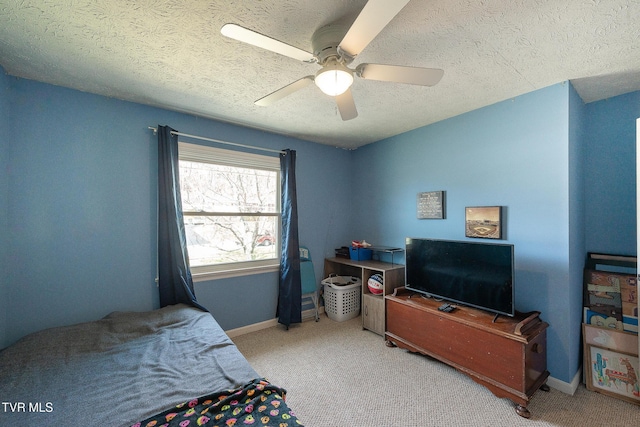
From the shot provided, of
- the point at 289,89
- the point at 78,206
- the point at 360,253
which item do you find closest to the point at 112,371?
the point at 78,206

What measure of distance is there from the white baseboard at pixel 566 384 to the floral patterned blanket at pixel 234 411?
2.22 meters

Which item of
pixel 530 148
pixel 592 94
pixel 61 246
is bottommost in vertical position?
pixel 61 246

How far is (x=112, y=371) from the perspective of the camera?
4.76ft

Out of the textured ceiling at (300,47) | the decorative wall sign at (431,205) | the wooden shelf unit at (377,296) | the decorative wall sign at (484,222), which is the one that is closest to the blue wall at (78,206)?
the textured ceiling at (300,47)

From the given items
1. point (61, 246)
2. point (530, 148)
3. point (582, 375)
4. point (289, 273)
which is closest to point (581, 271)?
point (582, 375)

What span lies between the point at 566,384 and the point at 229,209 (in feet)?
11.1

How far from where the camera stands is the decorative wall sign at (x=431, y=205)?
9.11ft

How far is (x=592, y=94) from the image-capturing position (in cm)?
211

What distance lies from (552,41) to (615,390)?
8.27ft

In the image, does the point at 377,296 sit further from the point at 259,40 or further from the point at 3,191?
the point at 3,191

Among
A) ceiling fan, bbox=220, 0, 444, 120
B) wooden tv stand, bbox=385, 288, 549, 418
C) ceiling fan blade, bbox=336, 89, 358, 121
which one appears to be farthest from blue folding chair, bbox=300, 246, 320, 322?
ceiling fan, bbox=220, 0, 444, 120

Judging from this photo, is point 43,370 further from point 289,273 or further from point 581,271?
point 581,271

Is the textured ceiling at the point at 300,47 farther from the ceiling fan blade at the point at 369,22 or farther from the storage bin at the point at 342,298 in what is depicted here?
the storage bin at the point at 342,298

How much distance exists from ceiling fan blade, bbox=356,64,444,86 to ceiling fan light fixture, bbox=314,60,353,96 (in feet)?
0.24
